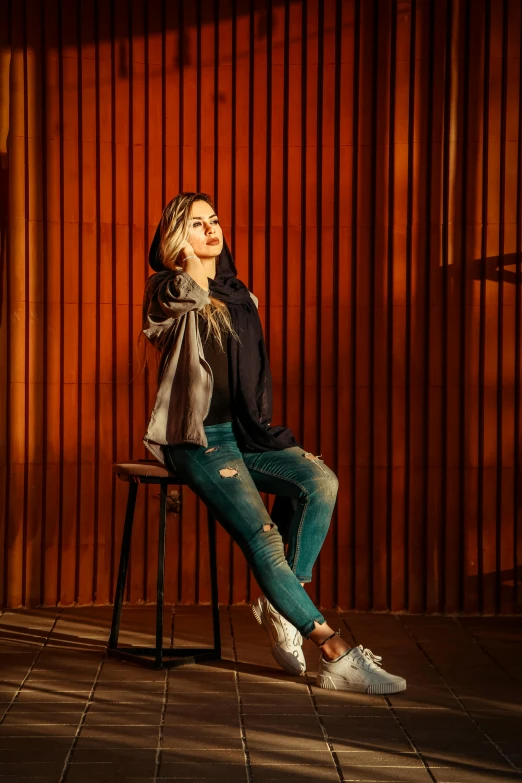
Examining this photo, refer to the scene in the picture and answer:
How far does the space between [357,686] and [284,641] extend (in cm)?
31

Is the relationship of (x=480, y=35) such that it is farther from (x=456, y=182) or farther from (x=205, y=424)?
(x=205, y=424)

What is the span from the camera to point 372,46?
4.34 meters

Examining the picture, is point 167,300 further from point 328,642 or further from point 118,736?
point 118,736

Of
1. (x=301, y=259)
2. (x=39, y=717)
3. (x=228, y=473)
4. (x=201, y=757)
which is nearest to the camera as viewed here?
(x=201, y=757)

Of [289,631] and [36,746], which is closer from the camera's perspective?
[36,746]

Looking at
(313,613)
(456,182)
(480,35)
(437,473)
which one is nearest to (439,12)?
(480,35)

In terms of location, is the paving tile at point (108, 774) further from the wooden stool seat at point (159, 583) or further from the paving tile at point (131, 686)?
the wooden stool seat at point (159, 583)

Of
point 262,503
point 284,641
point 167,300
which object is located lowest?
point 284,641

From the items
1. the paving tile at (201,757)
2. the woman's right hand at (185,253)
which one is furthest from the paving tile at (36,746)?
the woman's right hand at (185,253)

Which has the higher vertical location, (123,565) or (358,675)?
(123,565)

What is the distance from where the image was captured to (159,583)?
3.47 metres

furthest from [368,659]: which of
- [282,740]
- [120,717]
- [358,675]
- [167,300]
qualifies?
[167,300]

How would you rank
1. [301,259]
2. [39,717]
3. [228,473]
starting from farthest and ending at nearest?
[301,259], [228,473], [39,717]

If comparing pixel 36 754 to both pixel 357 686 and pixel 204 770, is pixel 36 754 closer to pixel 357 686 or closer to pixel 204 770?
pixel 204 770
